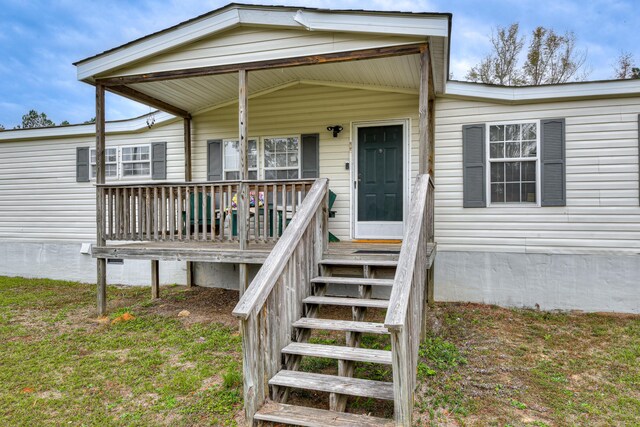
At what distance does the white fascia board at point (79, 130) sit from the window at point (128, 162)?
39 cm

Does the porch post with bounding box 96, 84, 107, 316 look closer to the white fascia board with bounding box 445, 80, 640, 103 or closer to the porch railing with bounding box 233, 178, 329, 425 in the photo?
the porch railing with bounding box 233, 178, 329, 425

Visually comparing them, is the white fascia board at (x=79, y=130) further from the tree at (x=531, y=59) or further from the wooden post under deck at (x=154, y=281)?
the tree at (x=531, y=59)

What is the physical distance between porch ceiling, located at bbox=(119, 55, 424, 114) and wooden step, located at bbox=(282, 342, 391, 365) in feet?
12.1

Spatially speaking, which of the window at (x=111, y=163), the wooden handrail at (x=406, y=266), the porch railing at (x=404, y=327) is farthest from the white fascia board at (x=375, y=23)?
the window at (x=111, y=163)

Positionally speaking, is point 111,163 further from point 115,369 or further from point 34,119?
point 34,119

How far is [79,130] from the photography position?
831cm

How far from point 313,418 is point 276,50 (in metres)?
4.09

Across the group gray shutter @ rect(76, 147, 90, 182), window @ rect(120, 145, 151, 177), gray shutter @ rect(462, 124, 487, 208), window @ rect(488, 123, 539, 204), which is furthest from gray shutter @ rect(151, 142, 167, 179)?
window @ rect(488, 123, 539, 204)

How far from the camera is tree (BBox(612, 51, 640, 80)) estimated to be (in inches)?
498

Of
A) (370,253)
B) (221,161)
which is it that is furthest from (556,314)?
(221,161)

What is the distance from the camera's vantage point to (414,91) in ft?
20.4

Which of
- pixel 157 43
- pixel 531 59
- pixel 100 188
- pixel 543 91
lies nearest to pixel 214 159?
pixel 100 188

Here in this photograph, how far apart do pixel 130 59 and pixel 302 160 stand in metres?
3.01

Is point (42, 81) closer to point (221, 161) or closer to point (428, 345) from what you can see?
point (221, 161)
